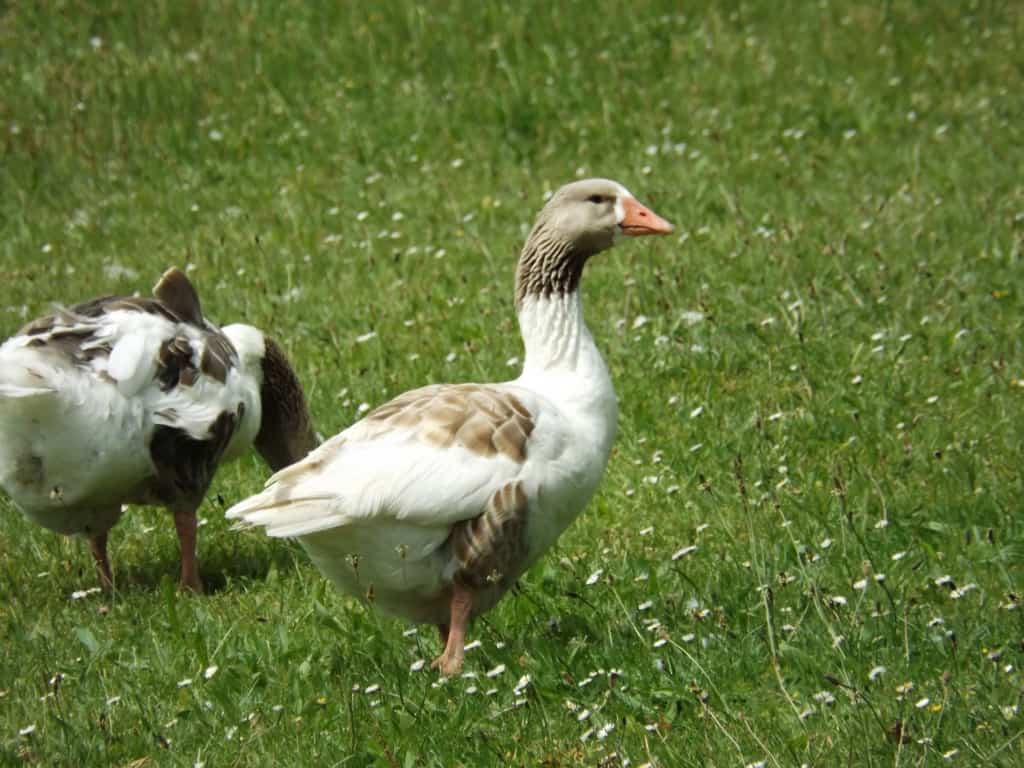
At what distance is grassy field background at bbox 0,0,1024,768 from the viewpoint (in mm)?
5027

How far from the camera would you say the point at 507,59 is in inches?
515

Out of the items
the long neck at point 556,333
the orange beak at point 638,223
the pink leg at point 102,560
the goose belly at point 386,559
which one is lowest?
the pink leg at point 102,560

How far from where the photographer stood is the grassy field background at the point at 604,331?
5.03 meters

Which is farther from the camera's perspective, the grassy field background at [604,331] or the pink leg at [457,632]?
the pink leg at [457,632]

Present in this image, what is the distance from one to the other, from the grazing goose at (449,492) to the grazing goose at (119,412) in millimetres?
1198

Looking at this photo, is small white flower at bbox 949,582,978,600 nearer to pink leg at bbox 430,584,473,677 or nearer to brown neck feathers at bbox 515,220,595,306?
pink leg at bbox 430,584,473,677

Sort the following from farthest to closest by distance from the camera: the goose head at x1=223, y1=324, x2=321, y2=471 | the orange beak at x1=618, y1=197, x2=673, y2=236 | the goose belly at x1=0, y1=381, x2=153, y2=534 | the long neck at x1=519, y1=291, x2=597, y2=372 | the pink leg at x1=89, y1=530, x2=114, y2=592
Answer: the goose head at x1=223, y1=324, x2=321, y2=471, the pink leg at x1=89, y1=530, x2=114, y2=592, the goose belly at x1=0, y1=381, x2=153, y2=534, the orange beak at x1=618, y1=197, x2=673, y2=236, the long neck at x1=519, y1=291, x2=597, y2=372

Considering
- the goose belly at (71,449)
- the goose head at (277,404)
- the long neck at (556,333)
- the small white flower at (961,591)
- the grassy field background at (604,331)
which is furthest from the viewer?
the goose head at (277,404)

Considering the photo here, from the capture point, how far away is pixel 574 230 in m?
5.89

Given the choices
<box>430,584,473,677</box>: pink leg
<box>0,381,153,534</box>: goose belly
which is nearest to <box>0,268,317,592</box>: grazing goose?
<box>0,381,153,534</box>: goose belly

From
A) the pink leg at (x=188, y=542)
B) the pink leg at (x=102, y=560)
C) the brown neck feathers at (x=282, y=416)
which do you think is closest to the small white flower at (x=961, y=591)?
the pink leg at (x=188, y=542)

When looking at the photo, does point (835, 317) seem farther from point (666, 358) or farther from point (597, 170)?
point (597, 170)

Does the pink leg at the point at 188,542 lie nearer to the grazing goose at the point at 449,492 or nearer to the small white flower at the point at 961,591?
the grazing goose at the point at 449,492

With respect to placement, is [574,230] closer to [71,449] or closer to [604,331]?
[71,449]
